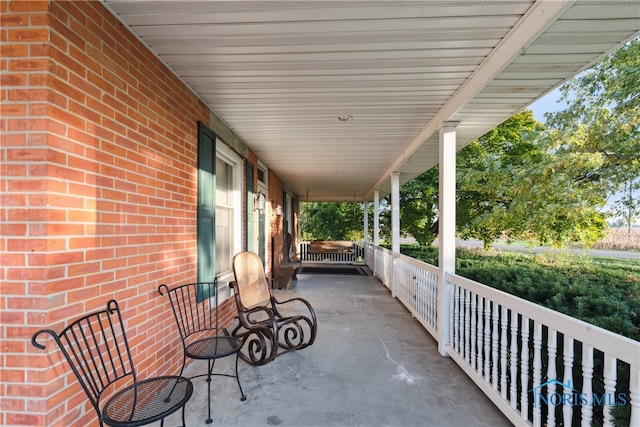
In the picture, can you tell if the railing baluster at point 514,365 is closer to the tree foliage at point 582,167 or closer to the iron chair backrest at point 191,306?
the iron chair backrest at point 191,306

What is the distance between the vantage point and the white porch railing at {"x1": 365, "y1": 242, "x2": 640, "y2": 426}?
132 centimetres

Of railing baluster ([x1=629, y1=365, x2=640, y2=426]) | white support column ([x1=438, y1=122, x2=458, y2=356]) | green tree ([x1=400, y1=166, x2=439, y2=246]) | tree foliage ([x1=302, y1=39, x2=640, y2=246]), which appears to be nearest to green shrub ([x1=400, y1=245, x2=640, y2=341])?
white support column ([x1=438, y1=122, x2=458, y2=356])

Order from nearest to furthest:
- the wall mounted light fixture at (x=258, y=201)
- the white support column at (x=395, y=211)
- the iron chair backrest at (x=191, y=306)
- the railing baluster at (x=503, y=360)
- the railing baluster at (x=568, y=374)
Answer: the railing baluster at (x=568, y=374) < the railing baluster at (x=503, y=360) < the iron chair backrest at (x=191, y=306) < the wall mounted light fixture at (x=258, y=201) < the white support column at (x=395, y=211)

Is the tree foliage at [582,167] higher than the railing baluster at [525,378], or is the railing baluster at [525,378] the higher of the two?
the tree foliage at [582,167]

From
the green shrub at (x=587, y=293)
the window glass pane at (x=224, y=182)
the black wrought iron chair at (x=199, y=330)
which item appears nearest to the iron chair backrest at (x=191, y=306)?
the black wrought iron chair at (x=199, y=330)

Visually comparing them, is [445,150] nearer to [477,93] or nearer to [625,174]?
[477,93]

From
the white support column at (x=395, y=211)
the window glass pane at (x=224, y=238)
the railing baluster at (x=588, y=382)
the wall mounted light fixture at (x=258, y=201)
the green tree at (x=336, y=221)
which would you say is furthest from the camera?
the green tree at (x=336, y=221)

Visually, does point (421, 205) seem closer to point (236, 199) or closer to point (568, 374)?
point (236, 199)

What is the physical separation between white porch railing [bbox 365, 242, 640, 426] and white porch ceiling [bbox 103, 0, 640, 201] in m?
1.62

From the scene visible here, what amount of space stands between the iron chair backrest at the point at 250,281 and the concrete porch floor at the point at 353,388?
629 millimetres

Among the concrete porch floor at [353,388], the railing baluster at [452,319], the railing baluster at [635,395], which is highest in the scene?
the railing baluster at [635,395]

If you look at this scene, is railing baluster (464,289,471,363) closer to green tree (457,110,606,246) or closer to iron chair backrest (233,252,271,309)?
iron chair backrest (233,252,271,309)

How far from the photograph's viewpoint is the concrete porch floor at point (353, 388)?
2076mm

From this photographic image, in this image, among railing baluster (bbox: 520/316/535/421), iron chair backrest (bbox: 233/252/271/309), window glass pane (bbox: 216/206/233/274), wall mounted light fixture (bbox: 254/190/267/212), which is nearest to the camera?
railing baluster (bbox: 520/316/535/421)
